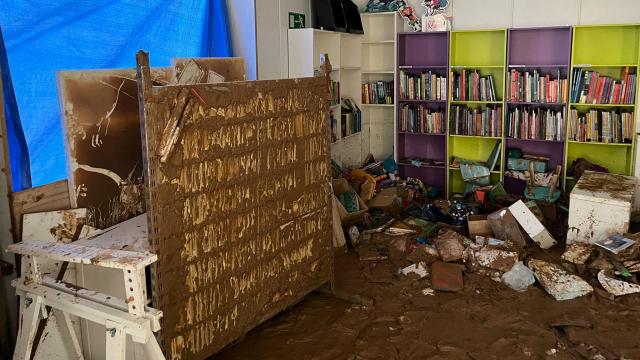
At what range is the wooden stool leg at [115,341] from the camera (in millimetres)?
1772

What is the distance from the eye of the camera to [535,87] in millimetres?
5191

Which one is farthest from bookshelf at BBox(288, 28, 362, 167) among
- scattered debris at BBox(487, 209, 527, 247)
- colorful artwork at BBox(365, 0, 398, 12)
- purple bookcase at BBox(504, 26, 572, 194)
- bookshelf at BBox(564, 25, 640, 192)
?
bookshelf at BBox(564, 25, 640, 192)

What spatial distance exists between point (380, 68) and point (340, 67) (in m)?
0.81

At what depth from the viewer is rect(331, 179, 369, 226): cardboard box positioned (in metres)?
4.36

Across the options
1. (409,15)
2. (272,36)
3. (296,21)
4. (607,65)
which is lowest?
(607,65)

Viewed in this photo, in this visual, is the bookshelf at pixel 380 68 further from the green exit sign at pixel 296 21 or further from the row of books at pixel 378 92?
the green exit sign at pixel 296 21

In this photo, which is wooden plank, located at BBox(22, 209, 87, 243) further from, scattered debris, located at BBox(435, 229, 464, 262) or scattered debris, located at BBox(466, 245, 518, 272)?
scattered debris, located at BBox(466, 245, 518, 272)

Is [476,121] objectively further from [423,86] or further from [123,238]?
[123,238]

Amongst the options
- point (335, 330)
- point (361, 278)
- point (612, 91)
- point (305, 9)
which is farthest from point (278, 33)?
point (612, 91)

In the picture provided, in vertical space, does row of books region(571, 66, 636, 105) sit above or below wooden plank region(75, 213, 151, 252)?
above

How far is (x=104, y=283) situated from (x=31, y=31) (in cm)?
119

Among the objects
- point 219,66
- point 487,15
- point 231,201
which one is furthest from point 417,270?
point 487,15

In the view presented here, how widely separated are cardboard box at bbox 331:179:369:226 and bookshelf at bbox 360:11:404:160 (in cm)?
161

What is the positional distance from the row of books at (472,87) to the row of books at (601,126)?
0.80 meters
